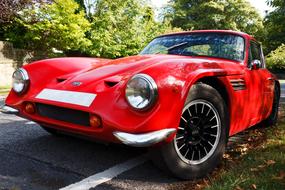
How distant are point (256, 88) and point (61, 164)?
2.15 metres

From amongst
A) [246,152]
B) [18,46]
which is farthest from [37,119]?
[18,46]

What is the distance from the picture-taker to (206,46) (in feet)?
13.2

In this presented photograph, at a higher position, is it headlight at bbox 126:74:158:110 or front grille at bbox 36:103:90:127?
headlight at bbox 126:74:158:110

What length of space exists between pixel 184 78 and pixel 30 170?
1444mm

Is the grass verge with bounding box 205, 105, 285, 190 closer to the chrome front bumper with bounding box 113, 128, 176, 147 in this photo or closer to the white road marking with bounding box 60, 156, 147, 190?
the chrome front bumper with bounding box 113, 128, 176, 147

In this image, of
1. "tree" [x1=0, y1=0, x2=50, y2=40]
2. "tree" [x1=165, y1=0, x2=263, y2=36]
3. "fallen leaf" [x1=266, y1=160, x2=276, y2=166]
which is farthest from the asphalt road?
"tree" [x1=165, y1=0, x2=263, y2=36]

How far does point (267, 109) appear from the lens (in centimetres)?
441

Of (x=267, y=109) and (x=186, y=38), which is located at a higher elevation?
(x=186, y=38)

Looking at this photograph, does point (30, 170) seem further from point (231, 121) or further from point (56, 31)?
point (56, 31)

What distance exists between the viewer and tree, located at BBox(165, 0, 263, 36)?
42.9m

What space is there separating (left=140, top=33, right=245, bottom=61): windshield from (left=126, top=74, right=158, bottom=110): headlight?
1.45m

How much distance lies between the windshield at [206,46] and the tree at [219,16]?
38.8 metres

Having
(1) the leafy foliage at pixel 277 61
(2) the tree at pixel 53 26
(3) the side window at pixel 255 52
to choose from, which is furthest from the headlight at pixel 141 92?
(1) the leafy foliage at pixel 277 61

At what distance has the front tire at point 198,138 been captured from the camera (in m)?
2.81
